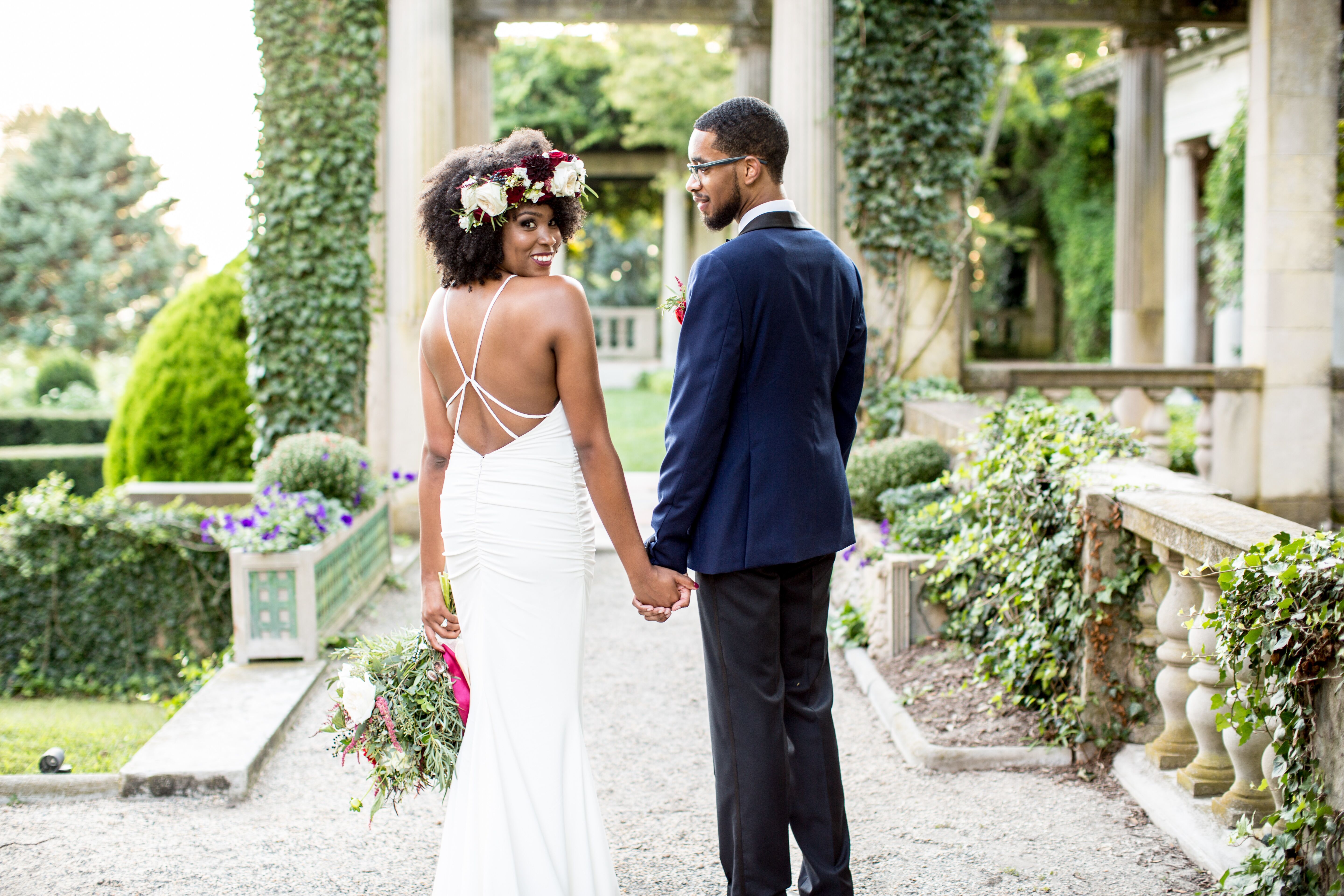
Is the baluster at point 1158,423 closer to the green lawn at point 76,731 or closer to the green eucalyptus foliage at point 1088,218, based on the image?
the green lawn at point 76,731

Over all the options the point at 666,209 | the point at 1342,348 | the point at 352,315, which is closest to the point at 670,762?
the point at 352,315

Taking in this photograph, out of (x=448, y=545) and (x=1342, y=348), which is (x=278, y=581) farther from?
(x=1342, y=348)

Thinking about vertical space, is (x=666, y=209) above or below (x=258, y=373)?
above

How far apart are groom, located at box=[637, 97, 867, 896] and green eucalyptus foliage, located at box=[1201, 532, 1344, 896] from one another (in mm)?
899

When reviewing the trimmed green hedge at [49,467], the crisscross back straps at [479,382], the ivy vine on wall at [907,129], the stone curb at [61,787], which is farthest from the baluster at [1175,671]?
the trimmed green hedge at [49,467]

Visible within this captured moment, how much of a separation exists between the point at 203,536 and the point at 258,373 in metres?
2.08

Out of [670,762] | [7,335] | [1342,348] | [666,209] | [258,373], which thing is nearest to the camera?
[670,762]

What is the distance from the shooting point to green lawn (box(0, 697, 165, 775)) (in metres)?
4.59

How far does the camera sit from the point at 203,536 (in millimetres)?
6012

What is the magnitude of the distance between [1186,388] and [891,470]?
3.58 meters

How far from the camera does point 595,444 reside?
2.54 m

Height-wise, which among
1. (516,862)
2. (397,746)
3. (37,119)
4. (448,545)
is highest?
(37,119)

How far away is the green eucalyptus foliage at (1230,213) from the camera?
474 inches

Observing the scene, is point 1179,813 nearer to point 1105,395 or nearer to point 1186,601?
point 1186,601
